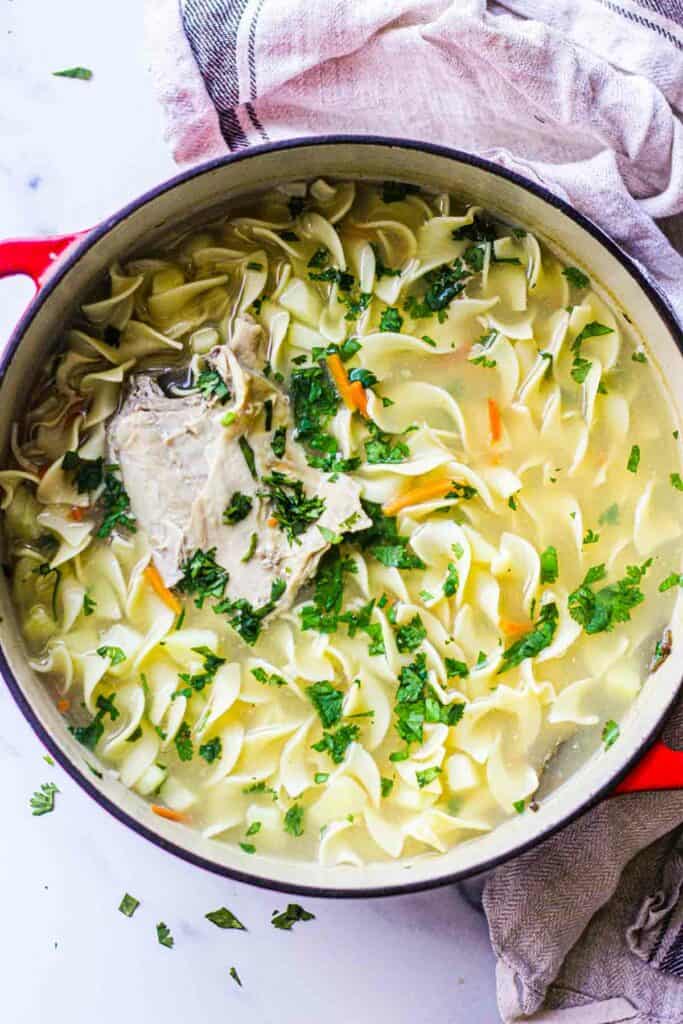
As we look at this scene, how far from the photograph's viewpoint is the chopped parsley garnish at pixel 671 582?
3818 millimetres

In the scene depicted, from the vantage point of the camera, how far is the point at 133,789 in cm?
373

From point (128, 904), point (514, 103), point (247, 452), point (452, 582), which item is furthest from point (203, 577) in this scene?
point (514, 103)

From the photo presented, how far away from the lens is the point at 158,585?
12.3 feet

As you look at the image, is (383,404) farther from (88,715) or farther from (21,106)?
(21,106)

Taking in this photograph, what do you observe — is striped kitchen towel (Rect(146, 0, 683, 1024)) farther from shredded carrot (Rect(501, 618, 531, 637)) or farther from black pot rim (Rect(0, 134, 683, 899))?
shredded carrot (Rect(501, 618, 531, 637))

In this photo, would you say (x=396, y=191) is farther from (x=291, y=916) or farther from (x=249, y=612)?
(x=291, y=916)

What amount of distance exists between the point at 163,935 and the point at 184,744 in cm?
81

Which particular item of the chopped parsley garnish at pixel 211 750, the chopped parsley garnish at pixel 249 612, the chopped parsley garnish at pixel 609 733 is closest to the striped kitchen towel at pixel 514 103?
the chopped parsley garnish at pixel 609 733

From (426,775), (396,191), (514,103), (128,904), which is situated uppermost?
(514,103)

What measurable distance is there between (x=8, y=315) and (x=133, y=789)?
1.60 metres

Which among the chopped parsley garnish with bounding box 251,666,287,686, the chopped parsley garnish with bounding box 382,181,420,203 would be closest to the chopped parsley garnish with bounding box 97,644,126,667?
the chopped parsley garnish with bounding box 251,666,287,686

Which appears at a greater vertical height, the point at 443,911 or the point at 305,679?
the point at 305,679

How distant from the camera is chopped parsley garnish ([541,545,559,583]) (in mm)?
Result: 3789

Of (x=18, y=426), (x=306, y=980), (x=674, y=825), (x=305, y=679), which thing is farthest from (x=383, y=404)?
(x=306, y=980)
